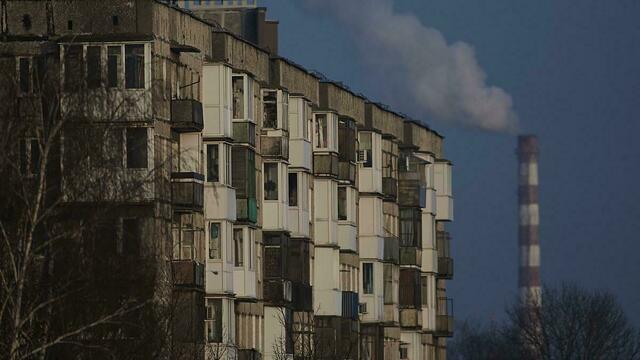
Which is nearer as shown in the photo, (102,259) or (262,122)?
(102,259)

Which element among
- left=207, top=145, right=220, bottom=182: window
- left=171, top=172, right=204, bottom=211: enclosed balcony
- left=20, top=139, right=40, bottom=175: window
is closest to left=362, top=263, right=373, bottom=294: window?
left=207, top=145, right=220, bottom=182: window

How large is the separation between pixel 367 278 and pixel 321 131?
10.1 meters

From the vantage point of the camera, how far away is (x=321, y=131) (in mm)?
97188

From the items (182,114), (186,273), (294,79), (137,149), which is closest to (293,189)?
(294,79)

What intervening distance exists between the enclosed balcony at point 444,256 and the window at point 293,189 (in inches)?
1017

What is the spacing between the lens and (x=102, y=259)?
186ft

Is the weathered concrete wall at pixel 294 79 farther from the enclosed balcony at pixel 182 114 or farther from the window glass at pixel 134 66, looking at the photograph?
the window glass at pixel 134 66

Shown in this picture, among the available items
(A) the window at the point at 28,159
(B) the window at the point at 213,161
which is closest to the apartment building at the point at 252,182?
(B) the window at the point at 213,161

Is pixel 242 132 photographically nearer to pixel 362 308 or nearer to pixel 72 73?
pixel 362 308

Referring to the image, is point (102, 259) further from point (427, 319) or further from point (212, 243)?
point (427, 319)

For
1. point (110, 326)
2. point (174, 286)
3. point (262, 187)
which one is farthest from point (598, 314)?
point (110, 326)

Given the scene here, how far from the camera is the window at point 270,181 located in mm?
88125

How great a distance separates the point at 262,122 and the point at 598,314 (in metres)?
70.4

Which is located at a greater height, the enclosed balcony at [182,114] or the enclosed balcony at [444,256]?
the enclosed balcony at [182,114]
